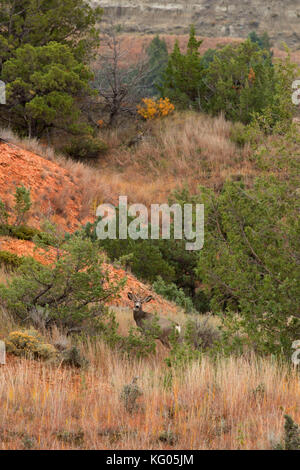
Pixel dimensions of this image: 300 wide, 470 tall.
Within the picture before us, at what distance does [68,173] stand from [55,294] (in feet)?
38.7

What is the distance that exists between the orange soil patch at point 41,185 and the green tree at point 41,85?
3.57 meters

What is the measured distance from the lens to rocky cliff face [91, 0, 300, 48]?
73.7 meters

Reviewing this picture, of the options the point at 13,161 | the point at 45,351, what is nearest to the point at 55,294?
the point at 45,351

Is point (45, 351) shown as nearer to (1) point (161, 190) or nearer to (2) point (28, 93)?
(1) point (161, 190)

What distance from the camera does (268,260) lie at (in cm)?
630

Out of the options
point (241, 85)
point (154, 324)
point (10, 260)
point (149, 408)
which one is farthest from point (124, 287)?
point (241, 85)

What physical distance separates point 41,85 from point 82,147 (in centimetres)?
297

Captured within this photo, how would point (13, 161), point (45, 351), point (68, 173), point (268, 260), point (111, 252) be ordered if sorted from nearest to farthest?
point (45, 351), point (268, 260), point (111, 252), point (13, 161), point (68, 173)

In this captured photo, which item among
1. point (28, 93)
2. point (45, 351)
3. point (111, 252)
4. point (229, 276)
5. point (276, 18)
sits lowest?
point (111, 252)

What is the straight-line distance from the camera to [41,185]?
16.2 meters

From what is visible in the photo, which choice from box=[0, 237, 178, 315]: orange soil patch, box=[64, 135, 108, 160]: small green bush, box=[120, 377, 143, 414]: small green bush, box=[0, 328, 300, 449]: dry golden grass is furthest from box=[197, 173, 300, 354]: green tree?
box=[64, 135, 108, 160]: small green bush

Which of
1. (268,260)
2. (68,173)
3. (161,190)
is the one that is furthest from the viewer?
(161,190)

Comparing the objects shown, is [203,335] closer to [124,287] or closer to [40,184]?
[124,287]

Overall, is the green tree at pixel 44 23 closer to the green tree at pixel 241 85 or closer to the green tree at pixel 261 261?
the green tree at pixel 241 85
